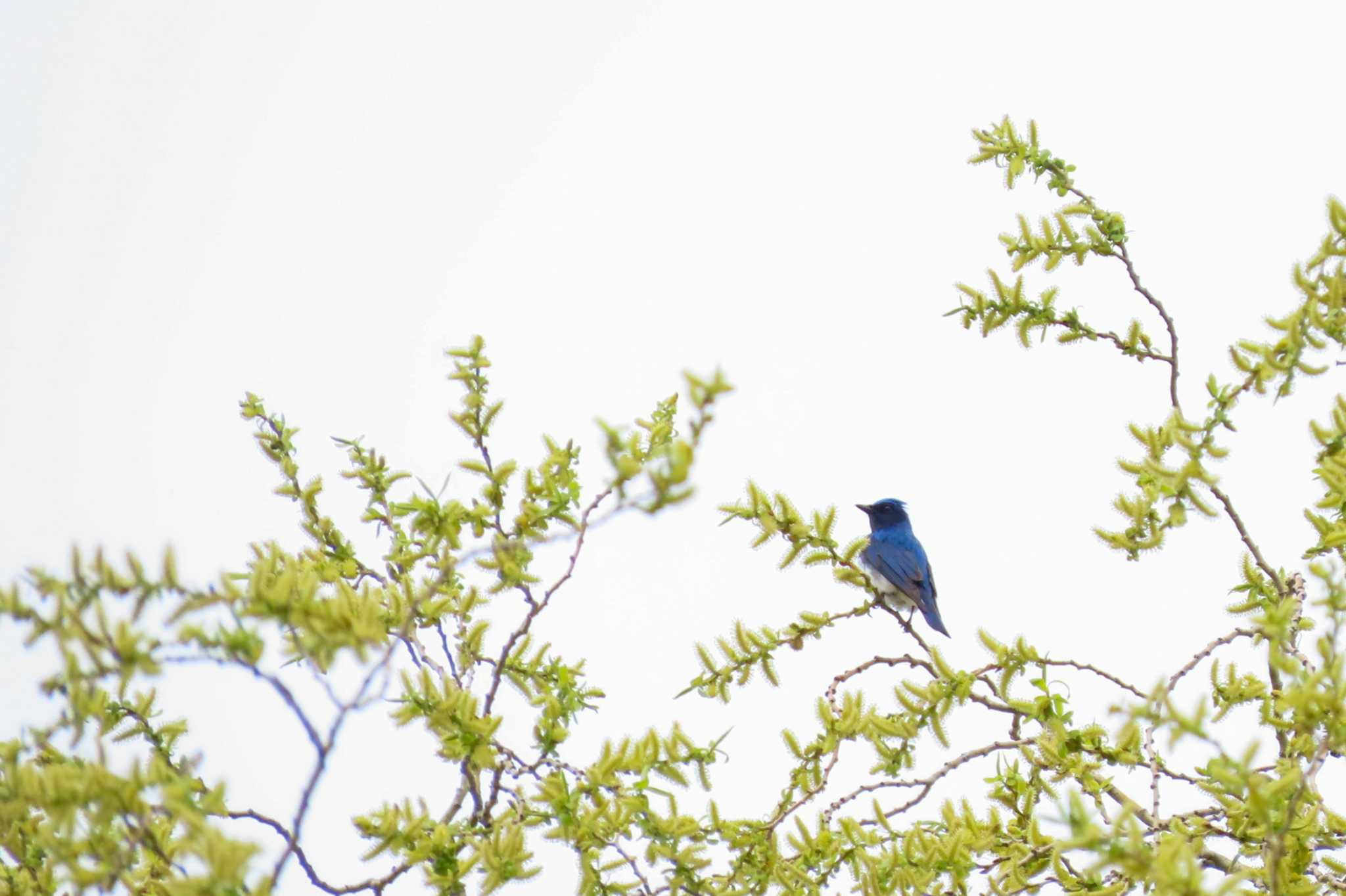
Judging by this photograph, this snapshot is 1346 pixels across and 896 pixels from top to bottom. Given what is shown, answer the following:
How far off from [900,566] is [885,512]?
4.79 ft

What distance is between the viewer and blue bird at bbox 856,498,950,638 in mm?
8672

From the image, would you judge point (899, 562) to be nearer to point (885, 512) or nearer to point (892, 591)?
point (892, 591)

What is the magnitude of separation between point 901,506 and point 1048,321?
19.7 feet

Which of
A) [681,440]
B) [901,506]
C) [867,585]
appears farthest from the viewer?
[901,506]

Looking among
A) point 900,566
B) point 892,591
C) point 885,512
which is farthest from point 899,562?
point 885,512

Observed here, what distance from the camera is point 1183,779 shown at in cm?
387

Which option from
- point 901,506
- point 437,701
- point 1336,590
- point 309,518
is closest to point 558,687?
point 437,701

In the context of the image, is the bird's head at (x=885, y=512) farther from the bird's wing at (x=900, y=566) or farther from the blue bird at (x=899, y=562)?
the bird's wing at (x=900, y=566)

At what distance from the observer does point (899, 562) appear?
9047 mm

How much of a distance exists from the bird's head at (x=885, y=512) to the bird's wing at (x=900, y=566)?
0.75 m

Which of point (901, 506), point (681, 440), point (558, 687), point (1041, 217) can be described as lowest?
point (681, 440)

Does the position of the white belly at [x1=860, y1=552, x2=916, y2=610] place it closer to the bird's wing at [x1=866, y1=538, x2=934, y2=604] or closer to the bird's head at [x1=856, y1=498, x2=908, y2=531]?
the bird's wing at [x1=866, y1=538, x2=934, y2=604]

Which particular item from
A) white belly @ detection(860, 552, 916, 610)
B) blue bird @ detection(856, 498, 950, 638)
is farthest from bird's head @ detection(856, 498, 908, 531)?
white belly @ detection(860, 552, 916, 610)

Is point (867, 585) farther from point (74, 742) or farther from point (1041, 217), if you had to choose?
point (74, 742)
